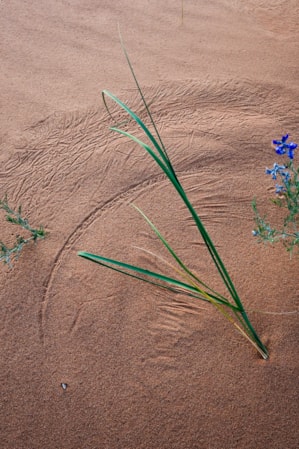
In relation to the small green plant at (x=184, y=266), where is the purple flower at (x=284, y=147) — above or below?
above

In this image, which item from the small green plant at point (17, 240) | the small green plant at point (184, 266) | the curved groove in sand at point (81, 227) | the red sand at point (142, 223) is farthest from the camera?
the small green plant at point (17, 240)

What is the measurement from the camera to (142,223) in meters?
2.29

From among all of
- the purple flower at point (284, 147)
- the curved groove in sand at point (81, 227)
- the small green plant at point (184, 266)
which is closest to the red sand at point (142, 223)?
the curved groove in sand at point (81, 227)

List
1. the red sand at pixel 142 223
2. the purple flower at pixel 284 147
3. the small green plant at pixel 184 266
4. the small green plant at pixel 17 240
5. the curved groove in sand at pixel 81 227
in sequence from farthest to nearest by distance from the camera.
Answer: the small green plant at pixel 17 240, the curved groove in sand at pixel 81 227, the red sand at pixel 142 223, the purple flower at pixel 284 147, the small green plant at pixel 184 266

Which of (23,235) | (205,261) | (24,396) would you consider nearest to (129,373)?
(24,396)

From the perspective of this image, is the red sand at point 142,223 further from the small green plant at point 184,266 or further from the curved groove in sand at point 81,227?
the small green plant at point 184,266

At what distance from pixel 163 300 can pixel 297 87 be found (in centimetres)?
178

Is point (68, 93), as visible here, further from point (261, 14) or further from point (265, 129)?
point (261, 14)

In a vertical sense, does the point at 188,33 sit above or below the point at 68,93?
above

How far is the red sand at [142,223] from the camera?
174 cm

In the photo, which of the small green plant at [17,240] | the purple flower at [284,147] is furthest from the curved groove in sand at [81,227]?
the purple flower at [284,147]

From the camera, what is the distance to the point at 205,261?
2.10 meters

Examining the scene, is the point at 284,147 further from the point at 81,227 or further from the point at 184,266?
the point at 81,227

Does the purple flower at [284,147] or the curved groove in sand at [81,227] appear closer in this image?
the purple flower at [284,147]
